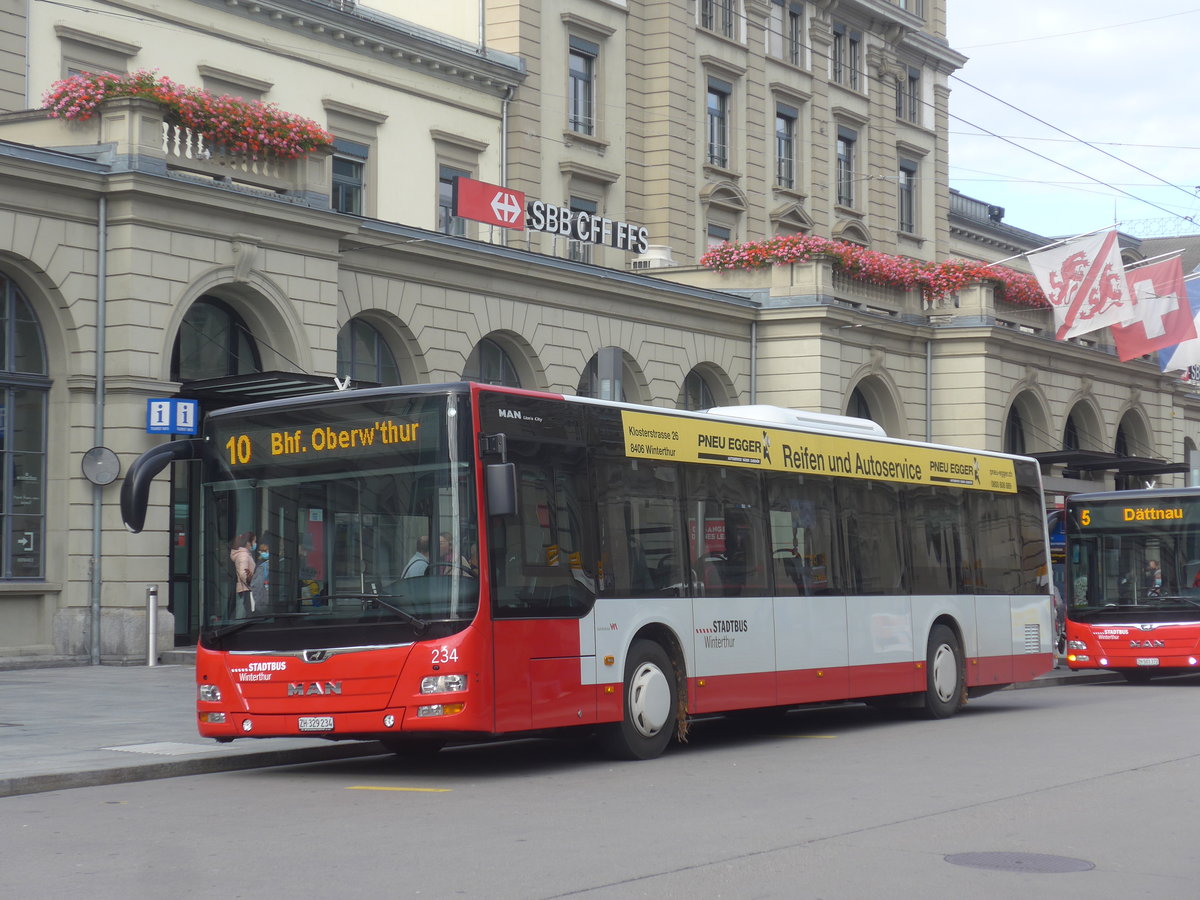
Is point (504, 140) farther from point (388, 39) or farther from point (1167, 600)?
point (1167, 600)

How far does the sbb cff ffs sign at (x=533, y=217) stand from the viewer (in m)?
29.9

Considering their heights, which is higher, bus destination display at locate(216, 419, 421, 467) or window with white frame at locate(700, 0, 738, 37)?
window with white frame at locate(700, 0, 738, 37)

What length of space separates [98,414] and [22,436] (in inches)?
39.5

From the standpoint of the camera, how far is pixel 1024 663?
2075 centimetres

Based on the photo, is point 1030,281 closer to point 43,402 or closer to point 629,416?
point 43,402

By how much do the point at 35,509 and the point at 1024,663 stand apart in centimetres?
1274

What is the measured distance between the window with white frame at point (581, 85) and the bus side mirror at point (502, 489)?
2811cm

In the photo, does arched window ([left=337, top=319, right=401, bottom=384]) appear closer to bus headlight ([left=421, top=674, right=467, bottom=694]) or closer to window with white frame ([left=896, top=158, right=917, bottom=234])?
bus headlight ([left=421, top=674, right=467, bottom=694])

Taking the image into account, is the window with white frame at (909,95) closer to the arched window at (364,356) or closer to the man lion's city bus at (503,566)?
the arched window at (364,356)

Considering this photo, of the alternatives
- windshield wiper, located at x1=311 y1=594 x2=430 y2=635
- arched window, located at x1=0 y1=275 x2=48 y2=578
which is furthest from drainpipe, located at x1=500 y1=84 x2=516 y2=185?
windshield wiper, located at x1=311 y1=594 x2=430 y2=635

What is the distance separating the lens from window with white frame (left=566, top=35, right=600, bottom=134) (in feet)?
130

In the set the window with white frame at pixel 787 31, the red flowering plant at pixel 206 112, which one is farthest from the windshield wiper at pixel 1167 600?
the window with white frame at pixel 787 31

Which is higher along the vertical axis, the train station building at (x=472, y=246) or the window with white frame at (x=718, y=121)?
the window with white frame at (x=718, y=121)

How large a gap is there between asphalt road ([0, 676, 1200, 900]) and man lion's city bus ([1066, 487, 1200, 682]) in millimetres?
9838
